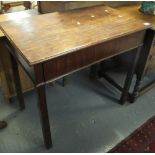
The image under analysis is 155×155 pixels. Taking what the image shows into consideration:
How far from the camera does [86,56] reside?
98 centimetres

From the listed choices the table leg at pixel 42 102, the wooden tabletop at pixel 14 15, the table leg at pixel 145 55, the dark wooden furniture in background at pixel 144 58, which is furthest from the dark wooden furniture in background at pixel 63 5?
the table leg at pixel 42 102

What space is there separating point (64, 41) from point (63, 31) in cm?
12

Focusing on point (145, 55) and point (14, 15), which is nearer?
point (145, 55)

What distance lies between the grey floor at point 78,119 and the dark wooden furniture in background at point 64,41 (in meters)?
0.19

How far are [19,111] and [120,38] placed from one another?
3.45ft

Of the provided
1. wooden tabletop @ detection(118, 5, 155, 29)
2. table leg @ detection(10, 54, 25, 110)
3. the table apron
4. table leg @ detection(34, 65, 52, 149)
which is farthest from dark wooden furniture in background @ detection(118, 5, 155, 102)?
table leg @ detection(10, 54, 25, 110)

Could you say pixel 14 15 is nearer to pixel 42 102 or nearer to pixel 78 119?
pixel 42 102

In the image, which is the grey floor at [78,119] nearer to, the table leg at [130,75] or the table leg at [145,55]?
the table leg at [130,75]

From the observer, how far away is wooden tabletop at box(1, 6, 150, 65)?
0.84m

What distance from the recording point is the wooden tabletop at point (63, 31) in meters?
0.84

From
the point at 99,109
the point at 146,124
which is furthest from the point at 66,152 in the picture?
the point at 146,124

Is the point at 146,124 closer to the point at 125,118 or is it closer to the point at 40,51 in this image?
the point at 125,118

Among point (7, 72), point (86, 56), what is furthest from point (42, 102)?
point (7, 72)

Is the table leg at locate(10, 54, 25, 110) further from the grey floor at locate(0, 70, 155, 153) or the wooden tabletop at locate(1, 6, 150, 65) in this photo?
the wooden tabletop at locate(1, 6, 150, 65)
